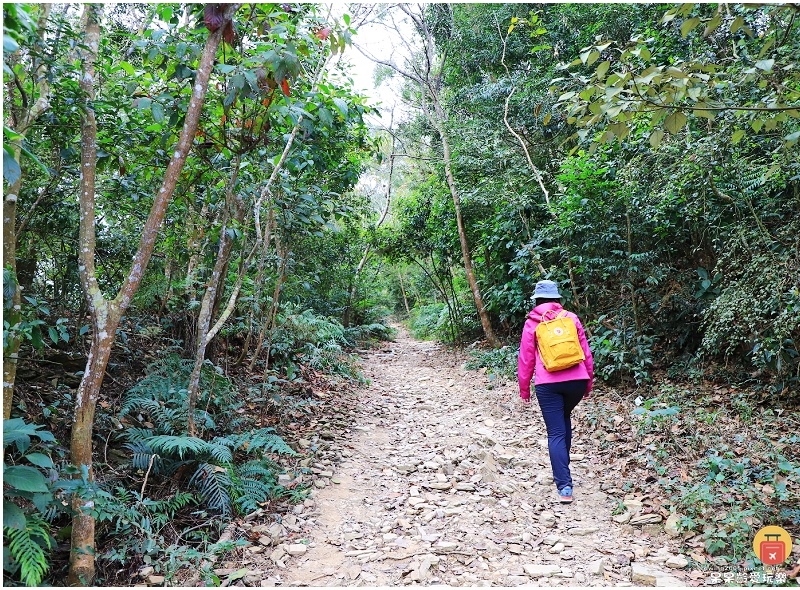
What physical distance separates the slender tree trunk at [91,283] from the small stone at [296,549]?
133cm

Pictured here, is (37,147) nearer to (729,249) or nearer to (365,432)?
(365,432)

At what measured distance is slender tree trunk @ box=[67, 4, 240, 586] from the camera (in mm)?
3129

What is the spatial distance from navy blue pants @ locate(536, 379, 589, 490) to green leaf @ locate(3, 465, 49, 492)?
12.7 ft

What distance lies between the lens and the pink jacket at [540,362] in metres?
4.56

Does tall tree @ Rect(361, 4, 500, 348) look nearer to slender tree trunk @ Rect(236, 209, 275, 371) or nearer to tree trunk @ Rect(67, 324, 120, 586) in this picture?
slender tree trunk @ Rect(236, 209, 275, 371)

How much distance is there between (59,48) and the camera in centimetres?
352

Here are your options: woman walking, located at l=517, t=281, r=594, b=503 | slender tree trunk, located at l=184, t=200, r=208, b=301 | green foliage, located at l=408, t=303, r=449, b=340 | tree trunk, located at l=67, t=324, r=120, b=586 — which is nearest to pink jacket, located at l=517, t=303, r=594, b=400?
woman walking, located at l=517, t=281, r=594, b=503

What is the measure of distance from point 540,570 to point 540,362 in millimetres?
1849

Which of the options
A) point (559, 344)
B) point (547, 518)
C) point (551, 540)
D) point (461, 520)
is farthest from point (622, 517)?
point (559, 344)

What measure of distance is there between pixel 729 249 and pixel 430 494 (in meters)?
4.58

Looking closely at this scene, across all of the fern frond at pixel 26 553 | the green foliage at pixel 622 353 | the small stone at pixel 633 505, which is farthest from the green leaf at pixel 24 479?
the green foliage at pixel 622 353

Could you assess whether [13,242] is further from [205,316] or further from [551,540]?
[551,540]

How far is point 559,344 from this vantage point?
4.53 metres

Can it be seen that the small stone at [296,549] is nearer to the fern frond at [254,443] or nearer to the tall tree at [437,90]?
the fern frond at [254,443]
